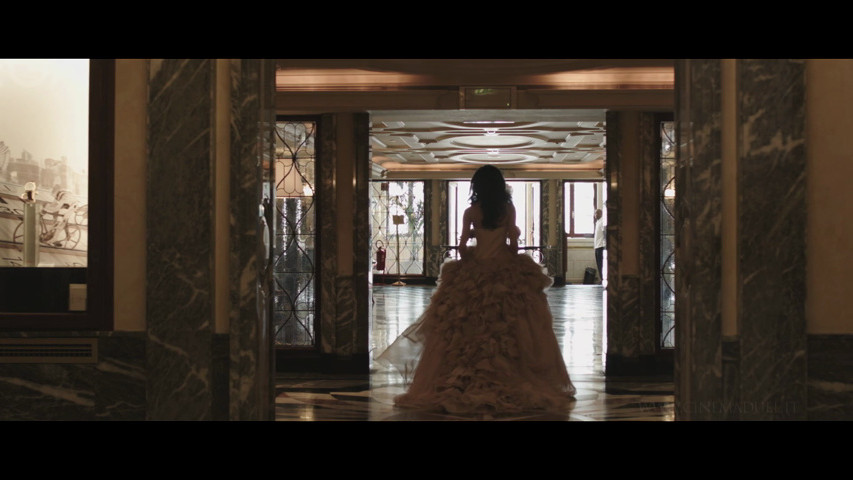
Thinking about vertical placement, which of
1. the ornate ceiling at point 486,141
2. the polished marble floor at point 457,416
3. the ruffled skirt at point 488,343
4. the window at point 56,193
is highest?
the ornate ceiling at point 486,141

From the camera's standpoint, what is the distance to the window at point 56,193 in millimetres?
3432

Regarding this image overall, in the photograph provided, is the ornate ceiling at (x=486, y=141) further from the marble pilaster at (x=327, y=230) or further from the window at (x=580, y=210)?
the window at (x=580, y=210)

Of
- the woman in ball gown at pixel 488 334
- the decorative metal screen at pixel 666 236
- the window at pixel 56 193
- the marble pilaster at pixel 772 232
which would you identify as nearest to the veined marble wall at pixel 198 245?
the window at pixel 56 193

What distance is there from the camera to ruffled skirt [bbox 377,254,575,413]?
5.49 metres

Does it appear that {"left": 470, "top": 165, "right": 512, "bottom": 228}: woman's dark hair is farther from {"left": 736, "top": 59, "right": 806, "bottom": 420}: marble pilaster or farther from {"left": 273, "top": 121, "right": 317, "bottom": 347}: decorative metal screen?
{"left": 736, "top": 59, "right": 806, "bottom": 420}: marble pilaster

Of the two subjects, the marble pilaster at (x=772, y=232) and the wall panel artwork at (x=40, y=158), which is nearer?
the marble pilaster at (x=772, y=232)

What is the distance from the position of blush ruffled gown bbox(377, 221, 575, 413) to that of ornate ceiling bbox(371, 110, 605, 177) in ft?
6.93

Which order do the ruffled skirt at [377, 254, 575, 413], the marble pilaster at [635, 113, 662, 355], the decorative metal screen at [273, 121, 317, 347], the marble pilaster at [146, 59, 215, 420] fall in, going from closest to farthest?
the marble pilaster at [146, 59, 215, 420], the ruffled skirt at [377, 254, 575, 413], the marble pilaster at [635, 113, 662, 355], the decorative metal screen at [273, 121, 317, 347]

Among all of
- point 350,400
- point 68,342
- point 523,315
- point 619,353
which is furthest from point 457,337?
point 68,342

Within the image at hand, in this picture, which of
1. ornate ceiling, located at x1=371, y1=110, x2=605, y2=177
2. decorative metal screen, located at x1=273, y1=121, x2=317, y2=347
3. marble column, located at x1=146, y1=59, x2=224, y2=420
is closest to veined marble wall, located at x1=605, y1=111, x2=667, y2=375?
ornate ceiling, located at x1=371, y1=110, x2=605, y2=177

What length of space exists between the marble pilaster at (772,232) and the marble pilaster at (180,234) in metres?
2.33

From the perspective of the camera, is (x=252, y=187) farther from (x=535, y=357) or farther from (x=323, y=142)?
(x=323, y=142)

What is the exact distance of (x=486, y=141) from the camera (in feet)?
42.2

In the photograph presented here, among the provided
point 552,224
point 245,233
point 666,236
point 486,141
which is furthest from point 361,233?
point 552,224
